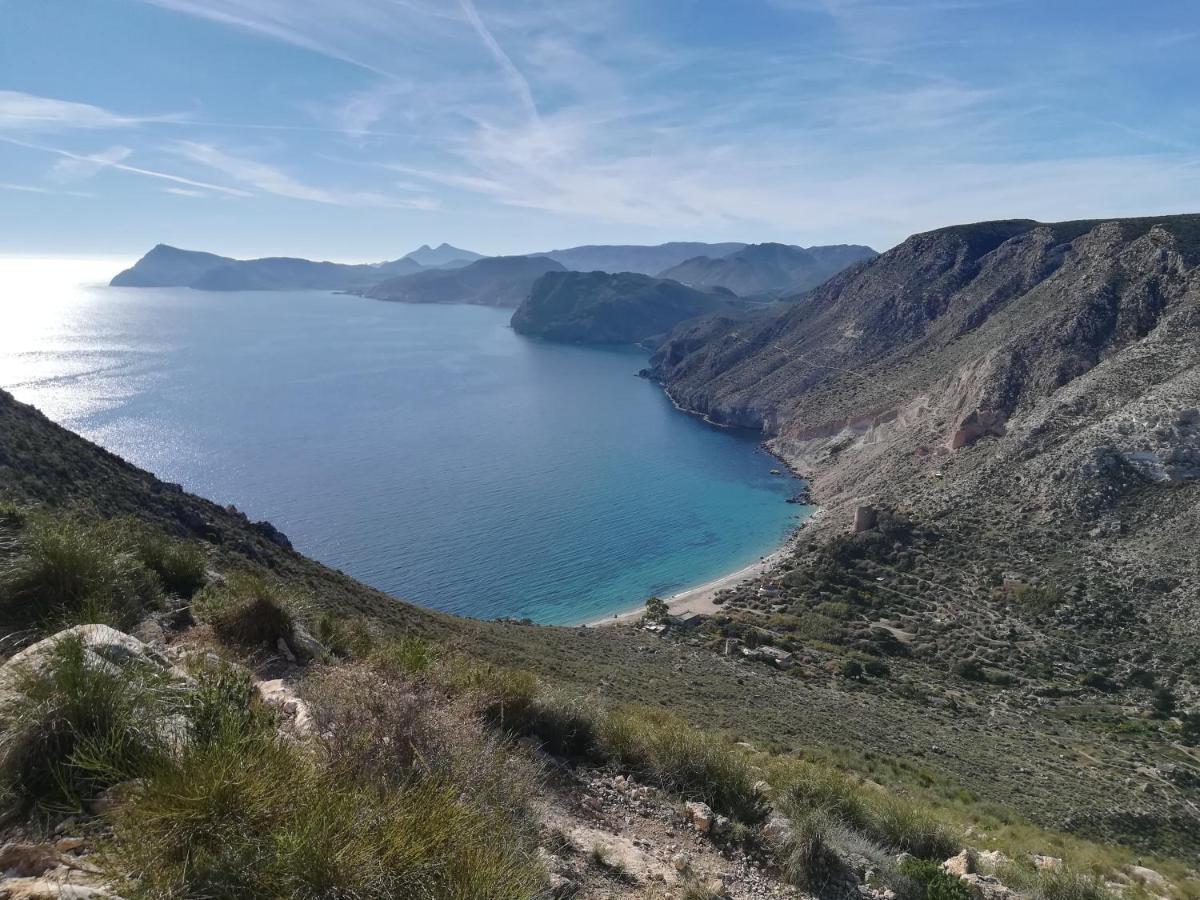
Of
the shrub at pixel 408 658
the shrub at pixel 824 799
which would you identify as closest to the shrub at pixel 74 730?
the shrub at pixel 408 658

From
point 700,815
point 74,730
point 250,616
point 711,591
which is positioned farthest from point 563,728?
point 711,591

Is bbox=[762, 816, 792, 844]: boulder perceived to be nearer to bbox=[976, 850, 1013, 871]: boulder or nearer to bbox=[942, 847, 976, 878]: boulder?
bbox=[942, 847, 976, 878]: boulder

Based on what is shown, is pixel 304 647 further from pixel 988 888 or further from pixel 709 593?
pixel 709 593

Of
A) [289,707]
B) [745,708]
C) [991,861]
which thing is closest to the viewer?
[289,707]

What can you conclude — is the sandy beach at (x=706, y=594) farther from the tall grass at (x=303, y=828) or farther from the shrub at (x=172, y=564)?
the tall grass at (x=303, y=828)

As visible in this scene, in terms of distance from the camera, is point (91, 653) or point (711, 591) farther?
point (711, 591)

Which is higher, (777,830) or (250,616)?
(250,616)

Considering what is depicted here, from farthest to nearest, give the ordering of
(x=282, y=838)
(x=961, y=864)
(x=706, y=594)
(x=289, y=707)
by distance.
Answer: (x=706, y=594), (x=961, y=864), (x=289, y=707), (x=282, y=838)

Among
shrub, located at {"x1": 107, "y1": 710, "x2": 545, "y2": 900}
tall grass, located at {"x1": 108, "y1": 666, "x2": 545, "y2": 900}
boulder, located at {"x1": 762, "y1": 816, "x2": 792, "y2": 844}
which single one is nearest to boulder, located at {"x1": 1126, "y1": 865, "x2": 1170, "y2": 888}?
boulder, located at {"x1": 762, "y1": 816, "x2": 792, "y2": 844}
